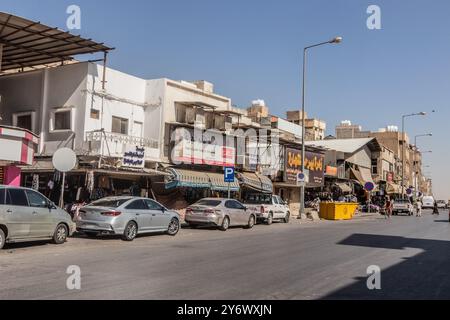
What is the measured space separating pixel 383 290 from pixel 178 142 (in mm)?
20831

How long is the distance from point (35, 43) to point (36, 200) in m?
12.2

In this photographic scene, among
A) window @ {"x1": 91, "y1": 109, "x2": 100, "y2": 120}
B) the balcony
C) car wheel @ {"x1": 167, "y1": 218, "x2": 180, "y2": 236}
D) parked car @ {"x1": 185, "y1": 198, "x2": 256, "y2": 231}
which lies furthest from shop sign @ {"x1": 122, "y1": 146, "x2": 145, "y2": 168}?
car wheel @ {"x1": 167, "y1": 218, "x2": 180, "y2": 236}

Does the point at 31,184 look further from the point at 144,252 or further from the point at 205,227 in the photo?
the point at 144,252

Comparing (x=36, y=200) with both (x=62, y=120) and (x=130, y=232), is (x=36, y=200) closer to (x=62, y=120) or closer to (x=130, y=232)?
(x=130, y=232)

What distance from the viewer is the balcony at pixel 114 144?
77.5 ft

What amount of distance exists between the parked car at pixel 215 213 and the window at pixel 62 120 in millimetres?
8022

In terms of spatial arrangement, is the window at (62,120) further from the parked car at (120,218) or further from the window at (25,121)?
the parked car at (120,218)

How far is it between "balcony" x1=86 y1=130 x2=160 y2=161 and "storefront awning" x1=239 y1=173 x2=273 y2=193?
26.5 feet

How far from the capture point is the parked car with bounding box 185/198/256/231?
864 inches

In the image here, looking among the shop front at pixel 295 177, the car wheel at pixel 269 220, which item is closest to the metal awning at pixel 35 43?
the car wheel at pixel 269 220

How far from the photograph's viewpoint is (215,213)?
2194 centimetres

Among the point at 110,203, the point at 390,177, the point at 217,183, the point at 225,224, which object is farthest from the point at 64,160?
the point at 390,177

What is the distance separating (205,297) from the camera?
7.66 m
